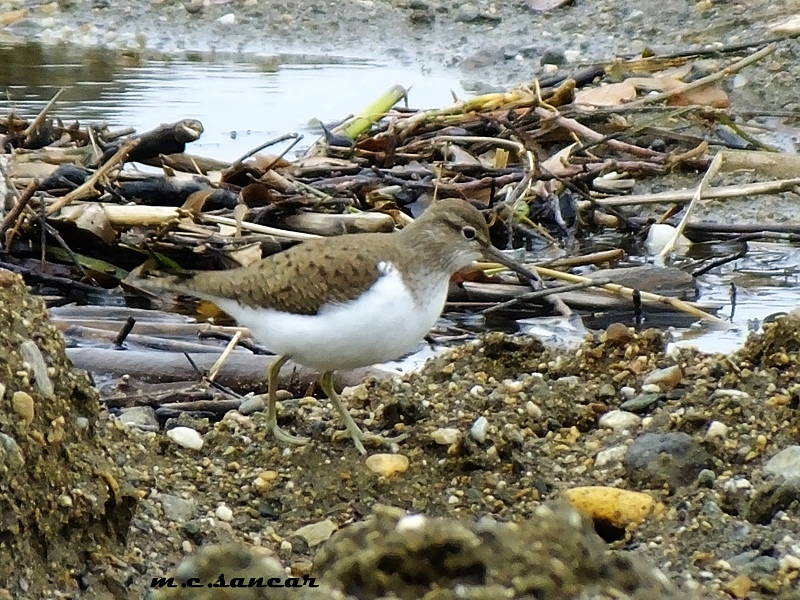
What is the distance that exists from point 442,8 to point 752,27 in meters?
3.13

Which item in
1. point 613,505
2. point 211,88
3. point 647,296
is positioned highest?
point 613,505

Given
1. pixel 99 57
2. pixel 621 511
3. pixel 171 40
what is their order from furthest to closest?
pixel 171 40 < pixel 99 57 < pixel 621 511

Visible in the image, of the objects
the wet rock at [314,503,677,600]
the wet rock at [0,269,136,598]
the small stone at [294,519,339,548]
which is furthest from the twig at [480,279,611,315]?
the wet rock at [314,503,677,600]

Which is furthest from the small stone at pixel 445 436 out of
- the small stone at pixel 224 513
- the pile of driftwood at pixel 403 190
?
the pile of driftwood at pixel 403 190

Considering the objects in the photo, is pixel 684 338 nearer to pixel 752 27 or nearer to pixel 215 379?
pixel 215 379

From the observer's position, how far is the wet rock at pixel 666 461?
363 cm

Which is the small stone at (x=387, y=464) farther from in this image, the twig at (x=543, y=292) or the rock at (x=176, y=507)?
the twig at (x=543, y=292)

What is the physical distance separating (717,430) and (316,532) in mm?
1219

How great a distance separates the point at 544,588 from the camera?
82.4 inches

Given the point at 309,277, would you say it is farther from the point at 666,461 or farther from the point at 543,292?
the point at 543,292

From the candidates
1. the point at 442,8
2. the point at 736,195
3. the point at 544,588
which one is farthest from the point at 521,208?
the point at 442,8

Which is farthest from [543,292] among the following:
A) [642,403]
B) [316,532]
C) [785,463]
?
[316,532]

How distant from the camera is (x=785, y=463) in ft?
11.5

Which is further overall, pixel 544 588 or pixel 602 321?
pixel 602 321
